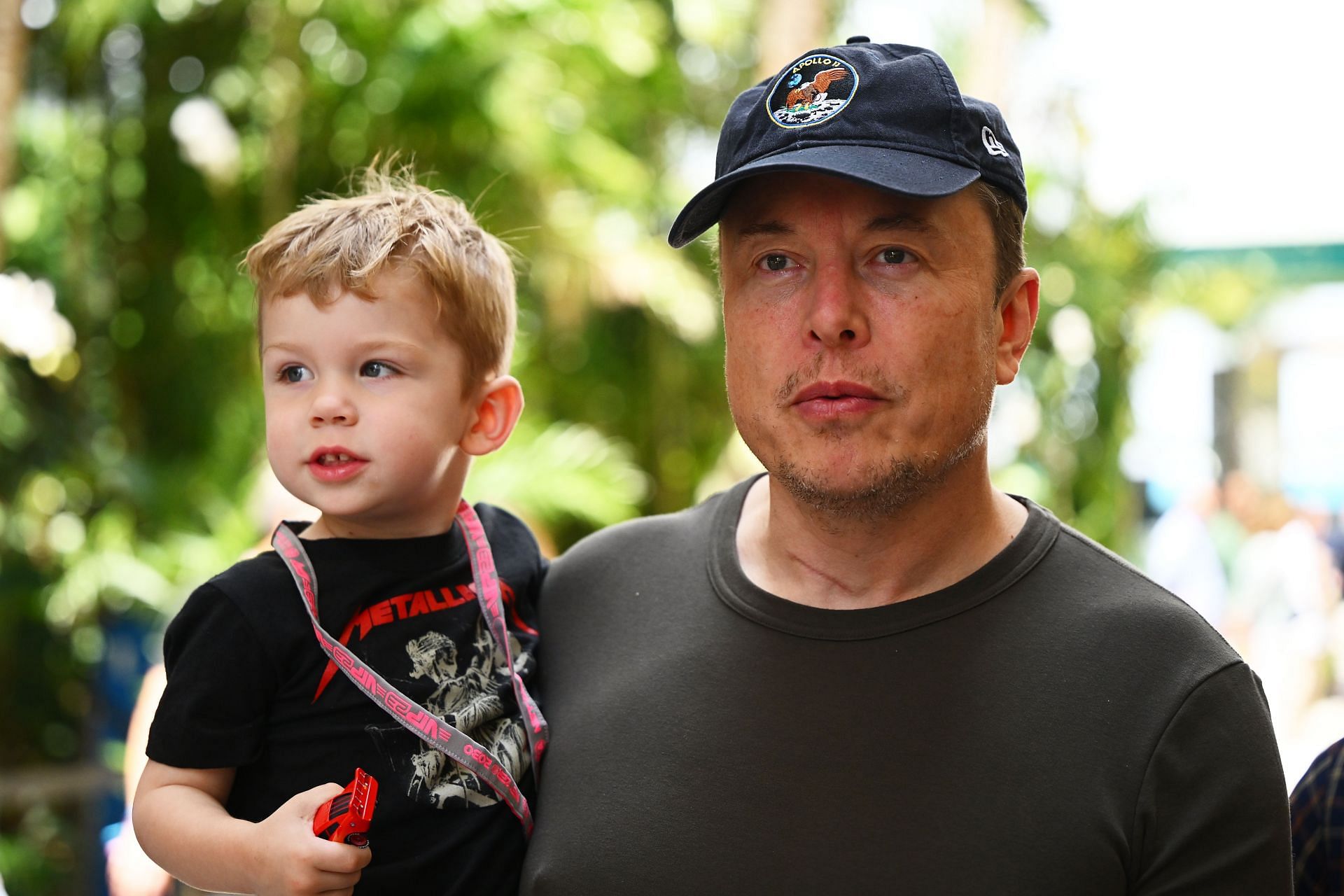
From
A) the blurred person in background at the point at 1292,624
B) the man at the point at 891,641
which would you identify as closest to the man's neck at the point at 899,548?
the man at the point at 891,641

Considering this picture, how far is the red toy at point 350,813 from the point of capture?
1584mm

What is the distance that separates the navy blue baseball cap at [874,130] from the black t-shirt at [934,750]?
1.81 feet

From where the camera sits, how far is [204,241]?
7.40 metres

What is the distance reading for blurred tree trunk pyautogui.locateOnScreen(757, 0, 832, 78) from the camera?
6988 millimetres

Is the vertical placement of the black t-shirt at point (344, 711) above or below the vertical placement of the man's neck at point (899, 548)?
below

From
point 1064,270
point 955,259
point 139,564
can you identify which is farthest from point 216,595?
point 1064,270

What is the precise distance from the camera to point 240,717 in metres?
1.76

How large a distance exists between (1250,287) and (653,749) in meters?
11.6

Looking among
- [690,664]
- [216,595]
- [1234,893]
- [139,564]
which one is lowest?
[139,564]

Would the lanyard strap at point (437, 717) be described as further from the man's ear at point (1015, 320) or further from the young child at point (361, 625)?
the man's ear at point (1015, 320)

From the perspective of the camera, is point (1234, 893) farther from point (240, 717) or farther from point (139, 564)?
point (139, 564)

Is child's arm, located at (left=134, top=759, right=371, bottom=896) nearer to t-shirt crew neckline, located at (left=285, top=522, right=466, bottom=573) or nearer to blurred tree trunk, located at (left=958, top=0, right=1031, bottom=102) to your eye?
t-shirt crew neckline, located at (left=285, top=522, right=466, bottom=573)

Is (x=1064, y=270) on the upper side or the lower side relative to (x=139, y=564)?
upper

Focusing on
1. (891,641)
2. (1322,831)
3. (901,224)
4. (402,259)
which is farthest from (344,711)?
(1322,831)
